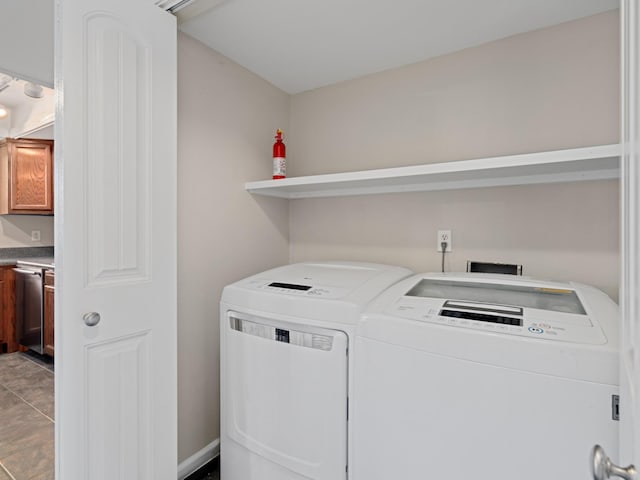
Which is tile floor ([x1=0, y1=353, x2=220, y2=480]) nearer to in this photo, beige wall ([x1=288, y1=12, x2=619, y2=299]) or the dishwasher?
the dishwasher

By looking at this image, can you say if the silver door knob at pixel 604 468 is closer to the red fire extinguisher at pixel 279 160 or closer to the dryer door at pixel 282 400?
the dryer door at pixel 282 400

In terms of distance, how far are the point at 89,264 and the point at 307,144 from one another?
1.52 metres

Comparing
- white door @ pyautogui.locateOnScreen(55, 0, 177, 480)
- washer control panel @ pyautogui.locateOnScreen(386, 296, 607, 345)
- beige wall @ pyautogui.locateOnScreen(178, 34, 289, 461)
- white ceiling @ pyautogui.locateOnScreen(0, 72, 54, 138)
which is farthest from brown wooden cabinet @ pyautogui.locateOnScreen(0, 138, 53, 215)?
washer control panel @ pyautogui.locateOnScreen(386, 296, 607, 345)

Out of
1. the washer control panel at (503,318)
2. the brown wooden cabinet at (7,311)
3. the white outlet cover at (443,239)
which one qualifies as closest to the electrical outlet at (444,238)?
the white outlet cover at (443,239)

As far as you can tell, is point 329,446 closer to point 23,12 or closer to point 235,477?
point 235,477

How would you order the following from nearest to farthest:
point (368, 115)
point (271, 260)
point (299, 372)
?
1. point (299, 372)
2. point (368, 115)
3. point (271, 260)

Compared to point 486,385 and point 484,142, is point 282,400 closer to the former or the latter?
point 486,385

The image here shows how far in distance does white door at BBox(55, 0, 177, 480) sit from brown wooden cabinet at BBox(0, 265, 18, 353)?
3224 millimetres

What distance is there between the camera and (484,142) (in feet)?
5.53

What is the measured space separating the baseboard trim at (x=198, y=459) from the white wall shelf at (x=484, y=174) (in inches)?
55.1

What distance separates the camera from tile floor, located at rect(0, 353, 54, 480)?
179 cm

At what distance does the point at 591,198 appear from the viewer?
1.46 metres

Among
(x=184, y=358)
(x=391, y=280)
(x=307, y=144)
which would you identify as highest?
(x=307, y=144)

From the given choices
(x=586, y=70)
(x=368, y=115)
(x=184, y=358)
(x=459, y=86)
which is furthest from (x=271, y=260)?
(x=586, y=70)
